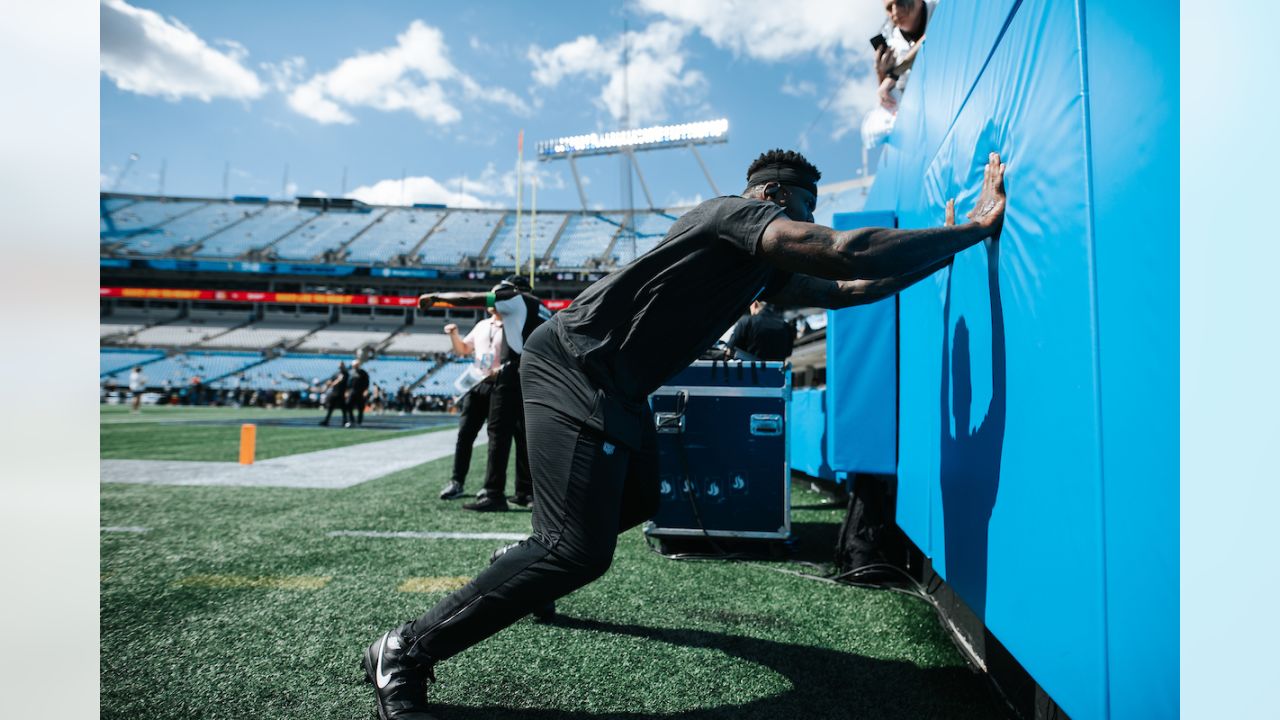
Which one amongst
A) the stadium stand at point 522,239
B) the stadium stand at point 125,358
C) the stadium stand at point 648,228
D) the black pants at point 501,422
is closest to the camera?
the black pants at point 501,422

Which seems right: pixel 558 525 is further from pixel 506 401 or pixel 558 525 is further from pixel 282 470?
pixel 282 470

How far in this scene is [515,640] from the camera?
2.28m

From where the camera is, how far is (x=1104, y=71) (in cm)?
110

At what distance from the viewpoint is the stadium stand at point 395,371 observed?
32381 millimetres

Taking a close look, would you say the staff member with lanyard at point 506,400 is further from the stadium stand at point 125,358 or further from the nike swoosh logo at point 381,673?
the stadium stand at point 125,358

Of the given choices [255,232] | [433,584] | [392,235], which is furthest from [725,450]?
[255,232]

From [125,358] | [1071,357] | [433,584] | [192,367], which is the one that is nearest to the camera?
[1071,357]

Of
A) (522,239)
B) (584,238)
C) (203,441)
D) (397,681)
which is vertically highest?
(584,238)

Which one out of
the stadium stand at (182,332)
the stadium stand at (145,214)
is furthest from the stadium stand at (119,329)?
the stadium stand at (145,214)

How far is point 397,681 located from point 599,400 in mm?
907

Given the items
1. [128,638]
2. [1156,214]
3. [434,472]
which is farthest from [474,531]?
[1156,214]

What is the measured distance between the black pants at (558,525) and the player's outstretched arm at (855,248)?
2.02 ft

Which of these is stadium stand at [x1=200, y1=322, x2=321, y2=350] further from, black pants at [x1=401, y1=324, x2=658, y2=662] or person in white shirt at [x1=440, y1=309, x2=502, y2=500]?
black pants at [x1=401, y1=324, x2=658, y2=662]
